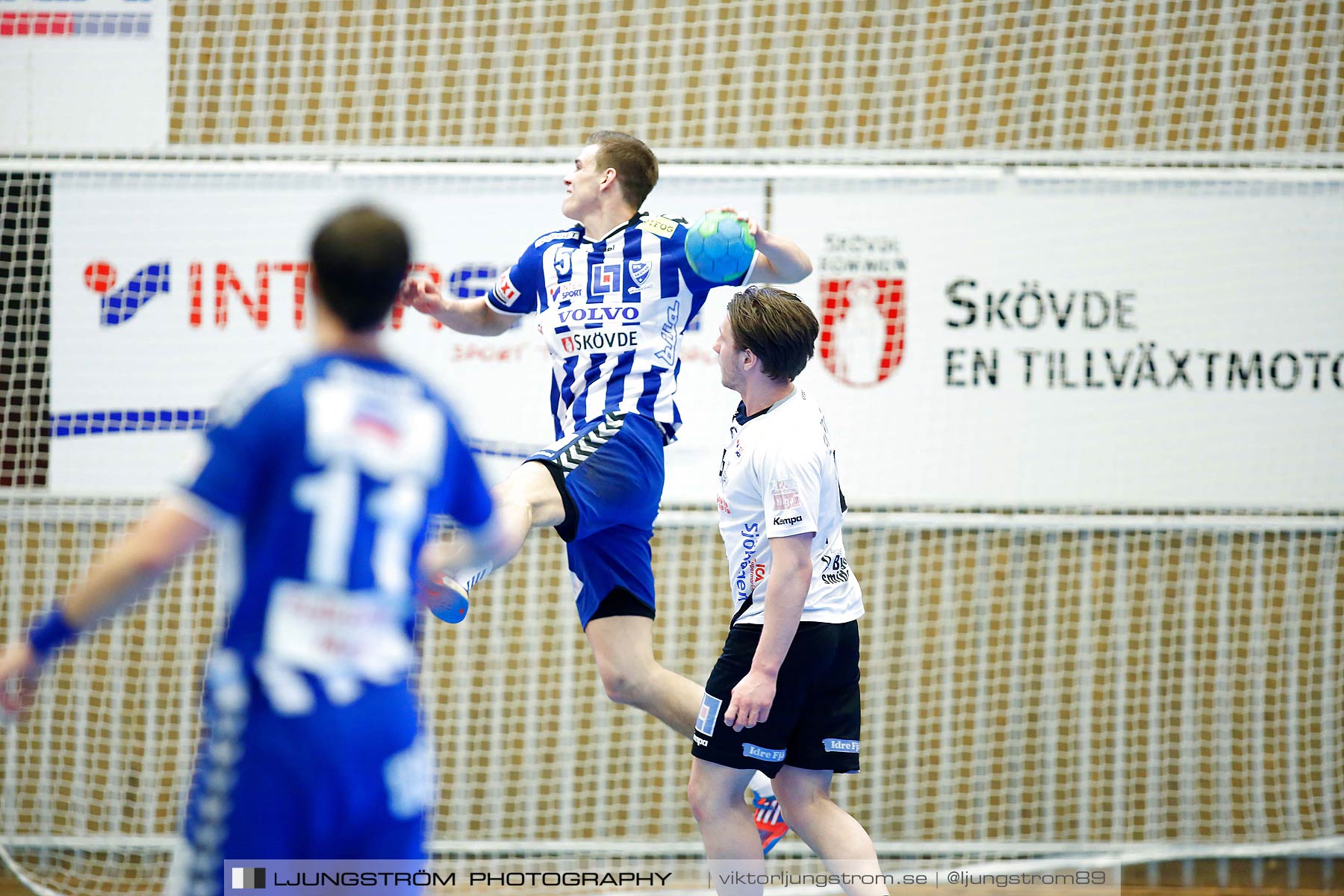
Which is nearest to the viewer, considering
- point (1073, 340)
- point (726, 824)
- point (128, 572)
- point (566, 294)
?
point (128, 572)

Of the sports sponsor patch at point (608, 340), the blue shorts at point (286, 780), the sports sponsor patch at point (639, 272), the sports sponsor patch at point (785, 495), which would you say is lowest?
the blue shorts at point (286, 780)

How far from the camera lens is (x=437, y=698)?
5.74 m

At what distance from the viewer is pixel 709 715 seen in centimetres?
Answer: 322

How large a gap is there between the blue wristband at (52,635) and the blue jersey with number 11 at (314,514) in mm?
223

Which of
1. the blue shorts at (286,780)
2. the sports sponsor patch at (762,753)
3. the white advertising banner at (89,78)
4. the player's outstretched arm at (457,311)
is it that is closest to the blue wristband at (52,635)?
the blue shorts at (286,780)

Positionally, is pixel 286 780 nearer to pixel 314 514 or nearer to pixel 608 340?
pixel 314 514

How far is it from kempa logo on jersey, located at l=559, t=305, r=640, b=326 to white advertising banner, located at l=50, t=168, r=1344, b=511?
1.65 meters

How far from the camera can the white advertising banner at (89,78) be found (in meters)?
5.64

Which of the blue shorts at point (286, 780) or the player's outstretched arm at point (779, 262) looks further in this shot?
the player's outstretched arm at point (779, 262)

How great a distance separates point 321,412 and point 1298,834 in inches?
216

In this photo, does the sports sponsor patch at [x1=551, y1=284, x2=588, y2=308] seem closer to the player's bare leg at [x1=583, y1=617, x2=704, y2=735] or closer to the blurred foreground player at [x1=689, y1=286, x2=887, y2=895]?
the blurred foreground player at [x1=689, y1=286, x2=887, y2=895]

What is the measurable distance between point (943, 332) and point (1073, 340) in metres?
0.60

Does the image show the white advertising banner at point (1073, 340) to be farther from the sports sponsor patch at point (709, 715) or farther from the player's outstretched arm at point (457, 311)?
the sports sponsor patch at point (709, 715)

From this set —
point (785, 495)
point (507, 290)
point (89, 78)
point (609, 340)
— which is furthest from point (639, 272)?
point (89, 78)
